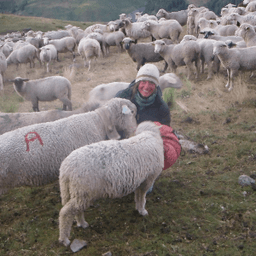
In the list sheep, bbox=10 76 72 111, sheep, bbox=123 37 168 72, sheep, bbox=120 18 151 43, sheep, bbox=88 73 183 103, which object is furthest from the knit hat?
sheep, bbox=120 18 151 43

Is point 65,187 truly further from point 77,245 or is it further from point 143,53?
point 143,53

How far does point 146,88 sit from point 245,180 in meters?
2.03

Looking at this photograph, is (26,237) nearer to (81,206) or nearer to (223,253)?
(81,206)

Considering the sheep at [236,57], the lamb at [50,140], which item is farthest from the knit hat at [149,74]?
the sheep at [236,57]

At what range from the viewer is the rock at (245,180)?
3.72m

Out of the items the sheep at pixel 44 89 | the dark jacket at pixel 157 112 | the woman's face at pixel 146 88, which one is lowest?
the sheep at pixel 44 89

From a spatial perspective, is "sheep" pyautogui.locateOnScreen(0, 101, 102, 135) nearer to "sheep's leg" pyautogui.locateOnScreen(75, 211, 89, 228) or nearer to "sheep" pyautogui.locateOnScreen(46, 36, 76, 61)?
"sheep's leg" pyautogui.locateOnScreen(75, 211, 89, 228)

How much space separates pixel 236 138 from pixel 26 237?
168 inches

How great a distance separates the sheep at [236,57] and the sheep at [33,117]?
4.88m

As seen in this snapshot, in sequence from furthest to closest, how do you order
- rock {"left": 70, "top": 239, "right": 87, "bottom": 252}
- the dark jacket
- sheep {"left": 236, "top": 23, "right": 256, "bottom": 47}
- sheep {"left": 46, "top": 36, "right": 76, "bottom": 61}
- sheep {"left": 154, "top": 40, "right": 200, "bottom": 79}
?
sheep {"left": 46, "top": 36, "right": 76, "bottom": 61}, sheep {"left": 236, "top": 23, "right": 256, "bottom": 47}, sheep {"left": 154, "top": 40, "right": 200, "bottom": 79}, the dark jacket, rock {"left": 70, "top": 239, "right": 87, "bottom": 252}

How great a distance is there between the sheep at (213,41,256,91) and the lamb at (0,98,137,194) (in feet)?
16.5

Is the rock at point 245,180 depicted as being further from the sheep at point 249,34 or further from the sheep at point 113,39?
the sheep at point 113,39

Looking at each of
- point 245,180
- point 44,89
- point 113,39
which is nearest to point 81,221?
point 245,180

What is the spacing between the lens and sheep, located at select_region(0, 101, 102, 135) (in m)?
4.60
